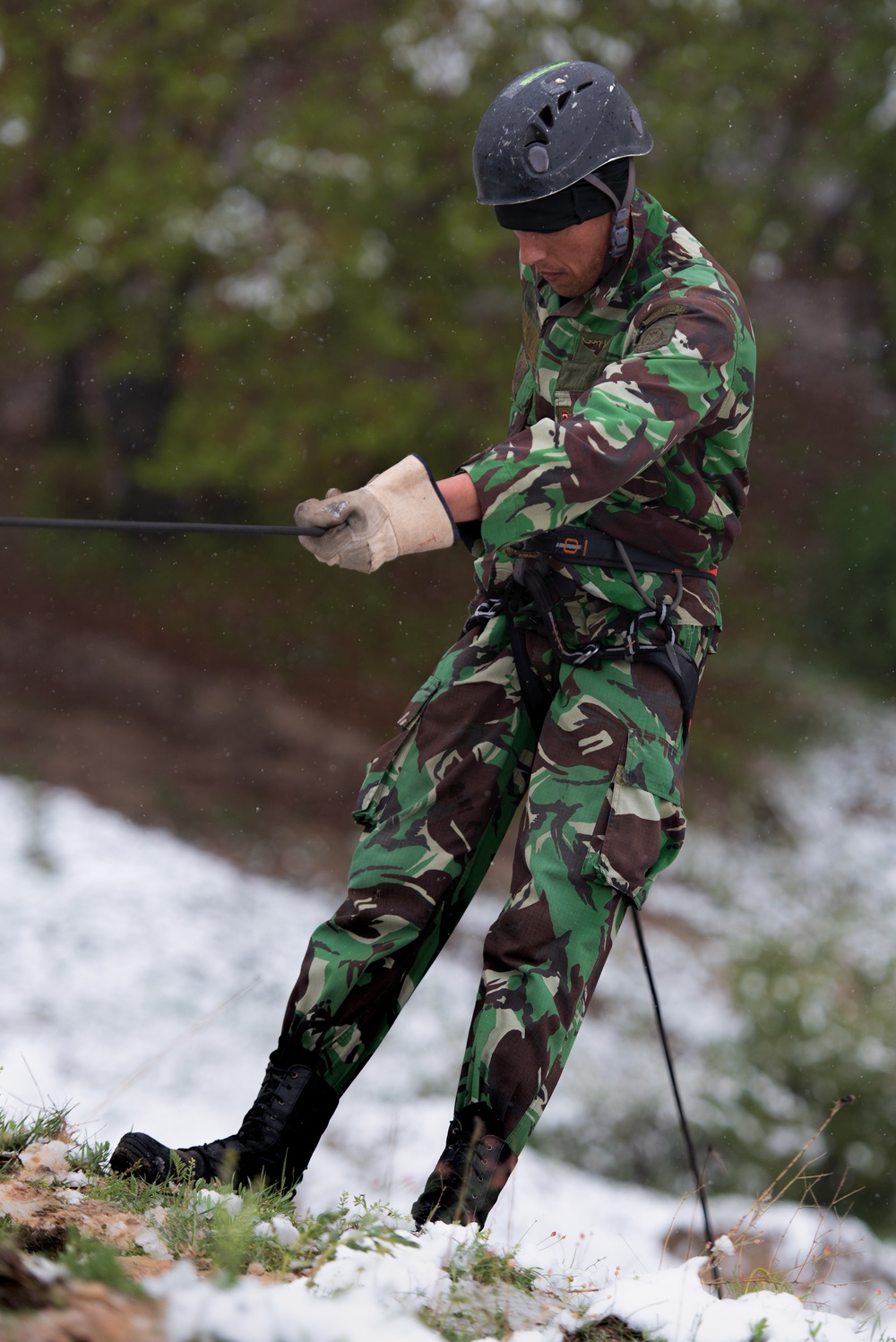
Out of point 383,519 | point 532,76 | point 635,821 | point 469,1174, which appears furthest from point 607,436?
point 469,1174

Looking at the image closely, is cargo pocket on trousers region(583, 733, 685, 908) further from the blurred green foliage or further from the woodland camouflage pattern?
the blurred green foliage

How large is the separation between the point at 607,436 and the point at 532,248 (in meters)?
0.68

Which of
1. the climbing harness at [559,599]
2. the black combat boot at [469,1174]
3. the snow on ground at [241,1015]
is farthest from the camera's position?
the snow on ground at [241,1015]

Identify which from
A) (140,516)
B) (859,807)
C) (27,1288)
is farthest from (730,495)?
(140,516)

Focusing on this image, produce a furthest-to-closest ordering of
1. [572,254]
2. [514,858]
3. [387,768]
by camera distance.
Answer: [387,768] < [572,254] < [514,858]

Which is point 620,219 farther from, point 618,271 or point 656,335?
point 656,335

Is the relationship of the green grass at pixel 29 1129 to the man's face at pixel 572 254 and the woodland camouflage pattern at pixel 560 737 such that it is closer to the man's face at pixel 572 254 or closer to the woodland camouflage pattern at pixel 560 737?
the woodland camouflage pattern at pixel 560 737

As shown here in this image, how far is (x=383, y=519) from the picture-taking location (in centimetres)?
249

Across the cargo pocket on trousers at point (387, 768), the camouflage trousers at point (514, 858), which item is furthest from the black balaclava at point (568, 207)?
the cargo pocket on trousers at point (387, 768)

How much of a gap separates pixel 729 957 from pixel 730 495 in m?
8.44

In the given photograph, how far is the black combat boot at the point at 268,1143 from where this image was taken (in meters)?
2.82

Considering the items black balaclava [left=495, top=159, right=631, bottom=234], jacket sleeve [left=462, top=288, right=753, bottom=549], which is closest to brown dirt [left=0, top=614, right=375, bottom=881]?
black balaclava [left=495, top=159, right=631, bottom=234]

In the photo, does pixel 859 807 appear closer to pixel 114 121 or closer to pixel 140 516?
pixel 140 516

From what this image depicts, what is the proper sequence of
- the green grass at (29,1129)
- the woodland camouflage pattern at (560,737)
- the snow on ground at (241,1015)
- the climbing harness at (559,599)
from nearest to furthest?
1. the woodland camouflage pattern at (560,737)
2. the green grass at (29,1129)
3. the climbing harness at (559,599)
4. the snow on ground at (241,1015)
